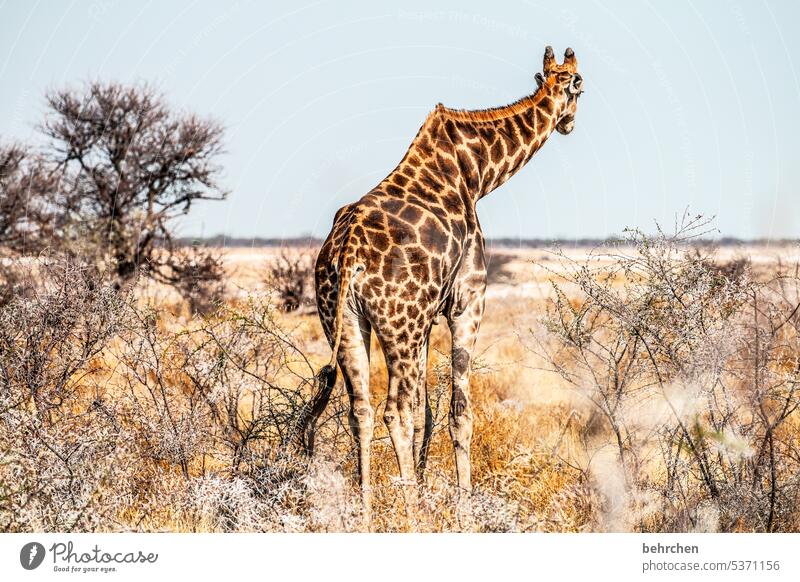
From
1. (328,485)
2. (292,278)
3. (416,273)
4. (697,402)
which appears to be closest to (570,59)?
(416,273)

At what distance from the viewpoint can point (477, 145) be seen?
7.19 metres

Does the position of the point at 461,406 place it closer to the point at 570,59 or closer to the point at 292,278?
the point at 570,59

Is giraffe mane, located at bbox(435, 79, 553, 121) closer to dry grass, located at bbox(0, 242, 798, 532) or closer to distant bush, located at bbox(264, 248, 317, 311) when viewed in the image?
dry grass, located at bbox(0, 242, 798, 532)

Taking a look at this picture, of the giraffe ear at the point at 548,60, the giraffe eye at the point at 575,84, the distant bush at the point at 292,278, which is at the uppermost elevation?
the giraffe ear at the point at 548,60

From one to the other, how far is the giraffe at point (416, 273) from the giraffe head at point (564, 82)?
0.95 feet

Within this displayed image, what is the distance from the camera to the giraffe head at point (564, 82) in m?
7.65

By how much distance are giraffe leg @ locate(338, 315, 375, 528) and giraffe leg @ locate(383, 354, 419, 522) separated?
15 centimetres

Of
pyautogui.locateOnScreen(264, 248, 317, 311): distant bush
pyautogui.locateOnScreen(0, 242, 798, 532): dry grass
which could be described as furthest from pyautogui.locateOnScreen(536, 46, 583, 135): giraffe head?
pyautogui.locateOnScreen(264, 248, 317, 311): distant bush

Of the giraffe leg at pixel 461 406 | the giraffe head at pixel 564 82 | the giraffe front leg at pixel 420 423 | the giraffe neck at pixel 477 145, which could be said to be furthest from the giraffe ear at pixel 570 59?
the giraffe front leg at pixel 420 423

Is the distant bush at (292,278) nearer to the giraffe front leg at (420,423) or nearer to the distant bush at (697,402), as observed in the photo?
the giraffe front leg at (420,423)

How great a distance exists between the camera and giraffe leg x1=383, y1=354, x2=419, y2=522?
6.15 m

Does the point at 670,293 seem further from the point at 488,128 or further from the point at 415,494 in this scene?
the point at 415,494

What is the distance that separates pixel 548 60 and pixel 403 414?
3.36 meters

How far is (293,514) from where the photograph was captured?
21.7 ft
